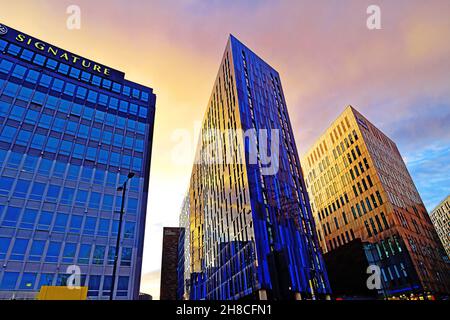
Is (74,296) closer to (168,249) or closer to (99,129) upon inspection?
(99,129)

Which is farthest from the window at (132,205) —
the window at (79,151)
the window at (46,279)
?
the window at (46,279)

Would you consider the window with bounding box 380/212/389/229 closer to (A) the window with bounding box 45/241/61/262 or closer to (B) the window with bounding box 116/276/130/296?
(B) the window with bounding box 116/276/130/296

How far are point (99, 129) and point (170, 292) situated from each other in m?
97.8

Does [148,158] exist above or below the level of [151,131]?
below

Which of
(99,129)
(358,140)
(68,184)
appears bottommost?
(68,184)

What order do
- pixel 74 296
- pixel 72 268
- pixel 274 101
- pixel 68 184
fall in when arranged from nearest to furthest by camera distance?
pixel 74 296 → pixel 72 268 → pixel 68 184 → pixel 274 101

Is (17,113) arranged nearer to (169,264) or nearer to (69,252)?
(69,252)

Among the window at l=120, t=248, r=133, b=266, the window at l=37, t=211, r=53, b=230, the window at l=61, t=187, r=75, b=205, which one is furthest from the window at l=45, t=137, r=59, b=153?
the window at l=120, t=248, r=133, b=266

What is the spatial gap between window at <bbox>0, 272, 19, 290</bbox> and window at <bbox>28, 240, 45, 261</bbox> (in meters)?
1.94

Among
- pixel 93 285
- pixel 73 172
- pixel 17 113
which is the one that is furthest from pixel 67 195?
pixel 17 113

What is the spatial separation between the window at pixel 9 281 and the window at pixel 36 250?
1940mm

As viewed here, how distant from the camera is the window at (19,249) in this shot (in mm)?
27469
